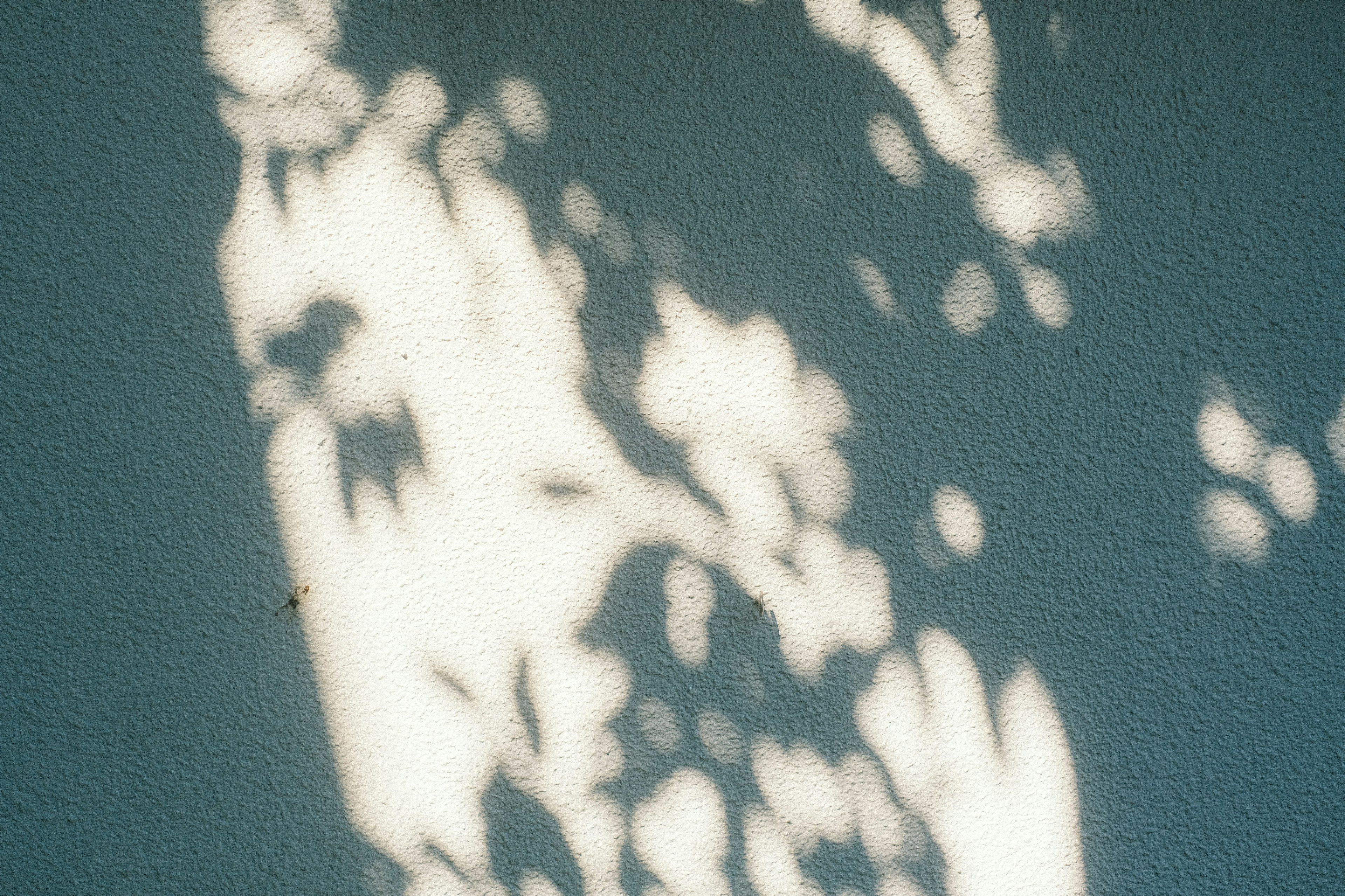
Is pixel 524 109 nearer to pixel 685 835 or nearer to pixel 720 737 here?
pixel 720 737

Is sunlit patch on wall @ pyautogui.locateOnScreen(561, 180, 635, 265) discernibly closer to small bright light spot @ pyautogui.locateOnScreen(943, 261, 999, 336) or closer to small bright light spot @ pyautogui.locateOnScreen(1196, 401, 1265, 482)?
small bright light spot @ pyautogui.locateOnScreen(943, 261, 999, 336)

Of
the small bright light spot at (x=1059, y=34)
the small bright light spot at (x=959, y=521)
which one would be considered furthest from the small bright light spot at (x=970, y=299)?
the small bright light spot at (x=1059, y=34)

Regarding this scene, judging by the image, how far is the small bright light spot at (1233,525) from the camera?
80.8 inches

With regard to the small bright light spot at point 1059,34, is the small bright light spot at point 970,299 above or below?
below

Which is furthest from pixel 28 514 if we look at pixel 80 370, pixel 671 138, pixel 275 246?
pixel 671 138

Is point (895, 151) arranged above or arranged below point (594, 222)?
above

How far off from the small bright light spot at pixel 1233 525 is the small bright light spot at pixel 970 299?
2.56 ft

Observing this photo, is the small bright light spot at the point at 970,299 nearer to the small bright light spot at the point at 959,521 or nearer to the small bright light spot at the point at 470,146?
the small bright light spot at the point at 959,521

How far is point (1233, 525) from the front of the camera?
2055mm

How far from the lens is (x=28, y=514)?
1.99 metres

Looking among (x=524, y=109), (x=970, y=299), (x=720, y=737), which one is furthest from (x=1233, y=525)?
(x=524, y=109)

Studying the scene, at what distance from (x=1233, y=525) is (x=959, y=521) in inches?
29.1

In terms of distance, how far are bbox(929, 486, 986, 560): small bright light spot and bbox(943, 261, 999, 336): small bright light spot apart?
0.44 meters

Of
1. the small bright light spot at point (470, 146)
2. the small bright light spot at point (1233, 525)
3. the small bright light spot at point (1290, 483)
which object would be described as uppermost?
the small bright light spot at point (470, 146)
